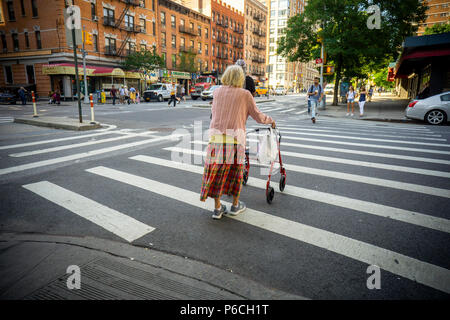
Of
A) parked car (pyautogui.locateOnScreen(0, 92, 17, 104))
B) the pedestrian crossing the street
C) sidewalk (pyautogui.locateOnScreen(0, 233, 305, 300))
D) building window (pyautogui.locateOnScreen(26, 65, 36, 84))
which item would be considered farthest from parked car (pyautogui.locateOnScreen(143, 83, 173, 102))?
sidewalk (pyautogui.locateOnScreen(0, 233, 305, 300))

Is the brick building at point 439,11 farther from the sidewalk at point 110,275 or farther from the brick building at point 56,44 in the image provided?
the sidewalk at point 110,275

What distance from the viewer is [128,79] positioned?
133 feet

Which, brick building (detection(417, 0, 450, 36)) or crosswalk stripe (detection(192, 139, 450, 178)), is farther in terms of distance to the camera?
brick building (detection(417, 0, 450, 36))

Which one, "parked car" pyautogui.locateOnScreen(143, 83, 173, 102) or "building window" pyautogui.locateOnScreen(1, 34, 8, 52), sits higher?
"building window" pyautogui.locateOnScreen(1, 34, 8, 52)

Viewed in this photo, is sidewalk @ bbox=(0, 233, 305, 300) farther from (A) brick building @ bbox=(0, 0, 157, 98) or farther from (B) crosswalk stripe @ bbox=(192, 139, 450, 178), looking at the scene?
(A) brick building @ bbox=(0, 0, 157, 98)

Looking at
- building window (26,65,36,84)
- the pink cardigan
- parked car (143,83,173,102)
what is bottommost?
the pink cardigan

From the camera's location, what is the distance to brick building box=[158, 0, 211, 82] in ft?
157

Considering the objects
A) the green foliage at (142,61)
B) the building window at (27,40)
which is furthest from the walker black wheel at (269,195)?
the building window at (27,40)

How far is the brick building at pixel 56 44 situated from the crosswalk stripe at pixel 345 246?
33.8 metres

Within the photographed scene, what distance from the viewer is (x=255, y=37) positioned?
7969cm

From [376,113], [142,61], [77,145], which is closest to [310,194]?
[77,145]

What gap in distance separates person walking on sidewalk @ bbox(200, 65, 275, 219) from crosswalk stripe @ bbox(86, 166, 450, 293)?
611mm

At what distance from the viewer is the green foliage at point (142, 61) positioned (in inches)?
1468
